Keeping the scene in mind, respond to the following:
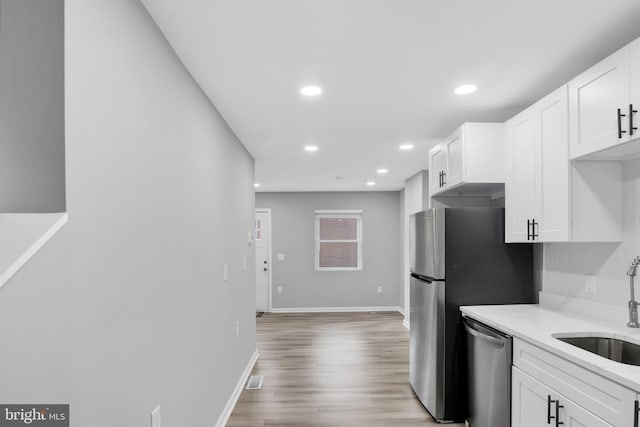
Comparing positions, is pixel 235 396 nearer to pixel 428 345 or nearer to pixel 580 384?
pixel 428 345

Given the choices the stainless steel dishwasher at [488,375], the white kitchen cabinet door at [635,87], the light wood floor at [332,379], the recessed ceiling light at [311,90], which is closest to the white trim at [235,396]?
the light wood floor at [332,379]

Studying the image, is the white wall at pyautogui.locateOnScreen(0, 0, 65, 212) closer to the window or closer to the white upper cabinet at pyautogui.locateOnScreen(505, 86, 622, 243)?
the white upper cabinet at pyautogui.locateOnScreen(505, 86, 622, 243)

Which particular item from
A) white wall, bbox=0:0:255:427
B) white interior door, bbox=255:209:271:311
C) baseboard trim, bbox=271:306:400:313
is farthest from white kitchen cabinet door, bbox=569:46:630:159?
white interior door, bbox=255:209:271:311

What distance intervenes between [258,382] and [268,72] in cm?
297

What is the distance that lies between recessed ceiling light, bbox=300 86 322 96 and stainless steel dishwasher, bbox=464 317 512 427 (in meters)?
1.89

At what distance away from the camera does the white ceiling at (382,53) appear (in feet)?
5.45

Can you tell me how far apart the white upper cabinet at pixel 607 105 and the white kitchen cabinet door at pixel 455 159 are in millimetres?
930

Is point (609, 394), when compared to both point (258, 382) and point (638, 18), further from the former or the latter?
point (258, 382)

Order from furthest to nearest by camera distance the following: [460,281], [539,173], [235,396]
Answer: [235,396], [460,281], [539,173]

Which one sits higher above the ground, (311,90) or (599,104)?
(311,90)

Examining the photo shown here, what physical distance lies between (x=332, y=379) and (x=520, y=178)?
103 inches

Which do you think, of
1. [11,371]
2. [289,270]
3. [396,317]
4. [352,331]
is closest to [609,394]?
[11,371]

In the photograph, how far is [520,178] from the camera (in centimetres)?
270

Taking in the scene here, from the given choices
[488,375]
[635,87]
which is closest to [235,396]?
[488,375]
